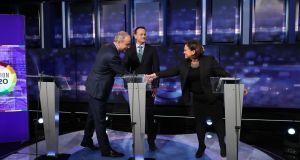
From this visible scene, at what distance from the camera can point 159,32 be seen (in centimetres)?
630

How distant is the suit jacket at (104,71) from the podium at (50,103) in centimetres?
27

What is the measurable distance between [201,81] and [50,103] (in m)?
1.63

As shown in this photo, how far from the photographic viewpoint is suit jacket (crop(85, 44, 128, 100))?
3346 millimetres

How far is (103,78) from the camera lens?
136 inches

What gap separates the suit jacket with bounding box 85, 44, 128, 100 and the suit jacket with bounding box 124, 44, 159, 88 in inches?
15.5

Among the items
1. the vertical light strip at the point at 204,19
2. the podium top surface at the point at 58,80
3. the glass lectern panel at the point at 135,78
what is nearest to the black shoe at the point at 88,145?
the podium top surface at the point at 58,80

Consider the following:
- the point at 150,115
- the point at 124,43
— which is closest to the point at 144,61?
the point at 124,43

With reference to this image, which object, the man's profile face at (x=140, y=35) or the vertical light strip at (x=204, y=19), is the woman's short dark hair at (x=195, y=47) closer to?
the man's profile face at (x=140, y=35)

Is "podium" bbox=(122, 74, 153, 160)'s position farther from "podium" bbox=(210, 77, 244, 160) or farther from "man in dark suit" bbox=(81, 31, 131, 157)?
"podium" bbox=(210, 77, 244, 160)

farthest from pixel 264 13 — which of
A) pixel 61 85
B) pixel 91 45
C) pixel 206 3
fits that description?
pixel 61 85

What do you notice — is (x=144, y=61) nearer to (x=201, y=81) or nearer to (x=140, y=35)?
(x=140, y=35)

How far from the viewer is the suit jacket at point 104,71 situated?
11.0 feet

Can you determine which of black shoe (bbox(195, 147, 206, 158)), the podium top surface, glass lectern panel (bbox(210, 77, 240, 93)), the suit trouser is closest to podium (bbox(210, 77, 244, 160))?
glass lectern panel (bbox(210, 77, 240, 93))

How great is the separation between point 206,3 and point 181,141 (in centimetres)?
285
